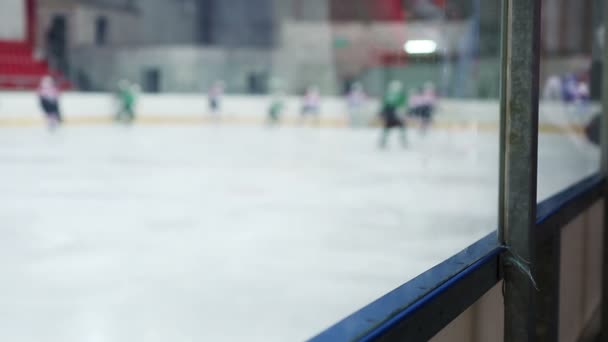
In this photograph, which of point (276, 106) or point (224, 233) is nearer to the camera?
point (224, 233)

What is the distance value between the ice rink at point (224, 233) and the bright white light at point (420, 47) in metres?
3.43

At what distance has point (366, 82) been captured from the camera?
12.5 meters

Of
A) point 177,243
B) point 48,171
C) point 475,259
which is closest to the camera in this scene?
point 475,259

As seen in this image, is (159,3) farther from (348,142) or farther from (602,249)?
(602,249)

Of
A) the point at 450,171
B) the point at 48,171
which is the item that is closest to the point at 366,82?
the point at 450,171

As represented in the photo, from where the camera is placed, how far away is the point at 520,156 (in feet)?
4.58

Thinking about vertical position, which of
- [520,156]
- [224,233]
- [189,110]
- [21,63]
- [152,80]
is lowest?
[224,233]

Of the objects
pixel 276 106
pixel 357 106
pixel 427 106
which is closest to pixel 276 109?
pixel 276 106

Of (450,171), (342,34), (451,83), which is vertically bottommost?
(450,171)

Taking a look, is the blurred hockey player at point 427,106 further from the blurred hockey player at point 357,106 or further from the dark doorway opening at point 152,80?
the dark doorway opening at point 152,80

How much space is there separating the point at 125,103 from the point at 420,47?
15.3 feet

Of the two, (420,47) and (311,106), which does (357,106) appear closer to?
(311,106)

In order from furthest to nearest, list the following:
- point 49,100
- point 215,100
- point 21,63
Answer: point 21,63, point 215,100, point 49,100

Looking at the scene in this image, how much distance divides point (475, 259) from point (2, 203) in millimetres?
3904
